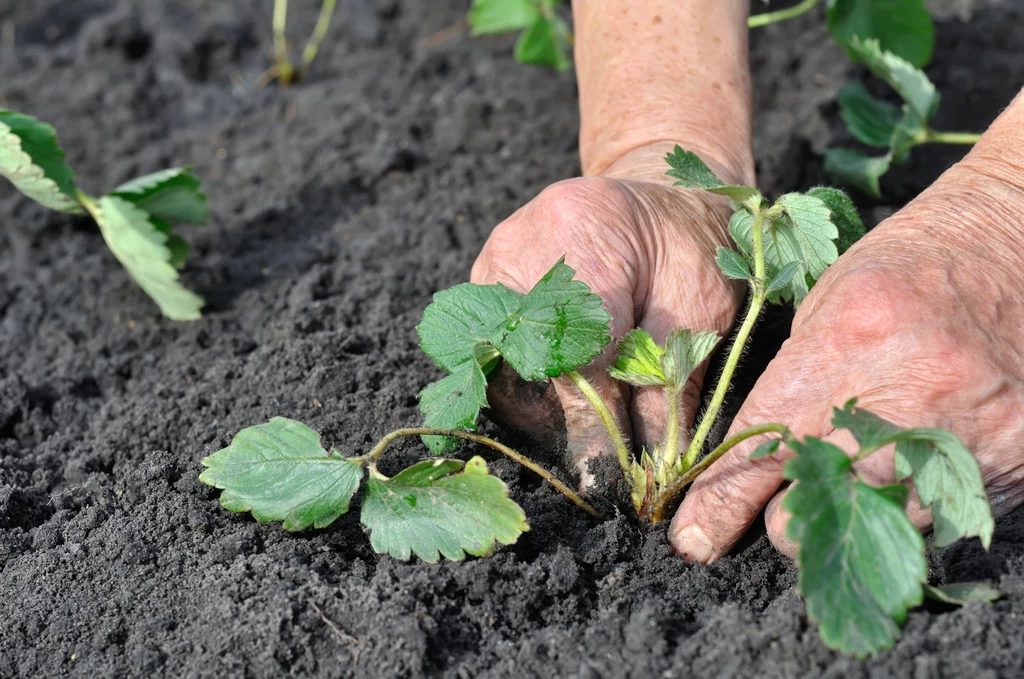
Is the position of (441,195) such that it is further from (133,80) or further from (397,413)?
(133,80)

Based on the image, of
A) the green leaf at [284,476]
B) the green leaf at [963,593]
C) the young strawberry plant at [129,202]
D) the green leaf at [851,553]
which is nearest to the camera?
the green leaf at [851,553]

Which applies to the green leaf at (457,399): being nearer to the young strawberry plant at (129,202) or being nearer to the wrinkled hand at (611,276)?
the wrinkled hand at (611,276)

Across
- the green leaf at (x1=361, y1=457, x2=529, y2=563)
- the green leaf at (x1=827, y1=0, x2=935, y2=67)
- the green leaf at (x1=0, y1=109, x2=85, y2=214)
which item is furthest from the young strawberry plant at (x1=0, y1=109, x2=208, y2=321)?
the green leaf at (x1=827, y1=0, x2=935, y2=67)

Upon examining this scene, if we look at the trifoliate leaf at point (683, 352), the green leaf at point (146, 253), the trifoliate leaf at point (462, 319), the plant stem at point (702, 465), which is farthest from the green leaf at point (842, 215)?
Answer: the green leaf at point (146, 253)

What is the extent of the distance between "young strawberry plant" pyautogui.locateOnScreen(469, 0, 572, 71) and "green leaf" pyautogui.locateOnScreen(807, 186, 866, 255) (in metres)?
1.67

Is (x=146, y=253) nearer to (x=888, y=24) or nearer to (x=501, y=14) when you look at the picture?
(x=501, y=14)

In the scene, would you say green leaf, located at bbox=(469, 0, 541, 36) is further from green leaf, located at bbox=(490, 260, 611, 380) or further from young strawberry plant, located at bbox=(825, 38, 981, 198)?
green leaf, located at bbox=(490, 260, 611, 380)

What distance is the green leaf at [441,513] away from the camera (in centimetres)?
167

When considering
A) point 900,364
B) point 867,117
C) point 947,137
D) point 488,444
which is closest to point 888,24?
point 867,117

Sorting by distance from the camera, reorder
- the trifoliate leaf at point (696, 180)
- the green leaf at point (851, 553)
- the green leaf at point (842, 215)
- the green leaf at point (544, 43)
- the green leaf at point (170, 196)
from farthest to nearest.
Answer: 1. the green leaf at point (544, 43)
2. the green leaf at point (170, 196)
3. the green leaf at point (842, 215)
4. the trifoliate leaf at point (696, 180)
5. the green leaf at point (851, 553)

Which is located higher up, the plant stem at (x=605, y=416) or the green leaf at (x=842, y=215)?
the green leaf at (x=842, y=215)

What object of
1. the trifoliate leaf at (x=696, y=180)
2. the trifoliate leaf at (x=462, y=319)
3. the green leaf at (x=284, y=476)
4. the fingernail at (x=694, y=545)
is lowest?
the fingernail at (x=694, y=545)

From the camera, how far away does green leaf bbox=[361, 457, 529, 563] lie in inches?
65.9

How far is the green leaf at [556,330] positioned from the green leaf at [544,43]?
6.26 ft
